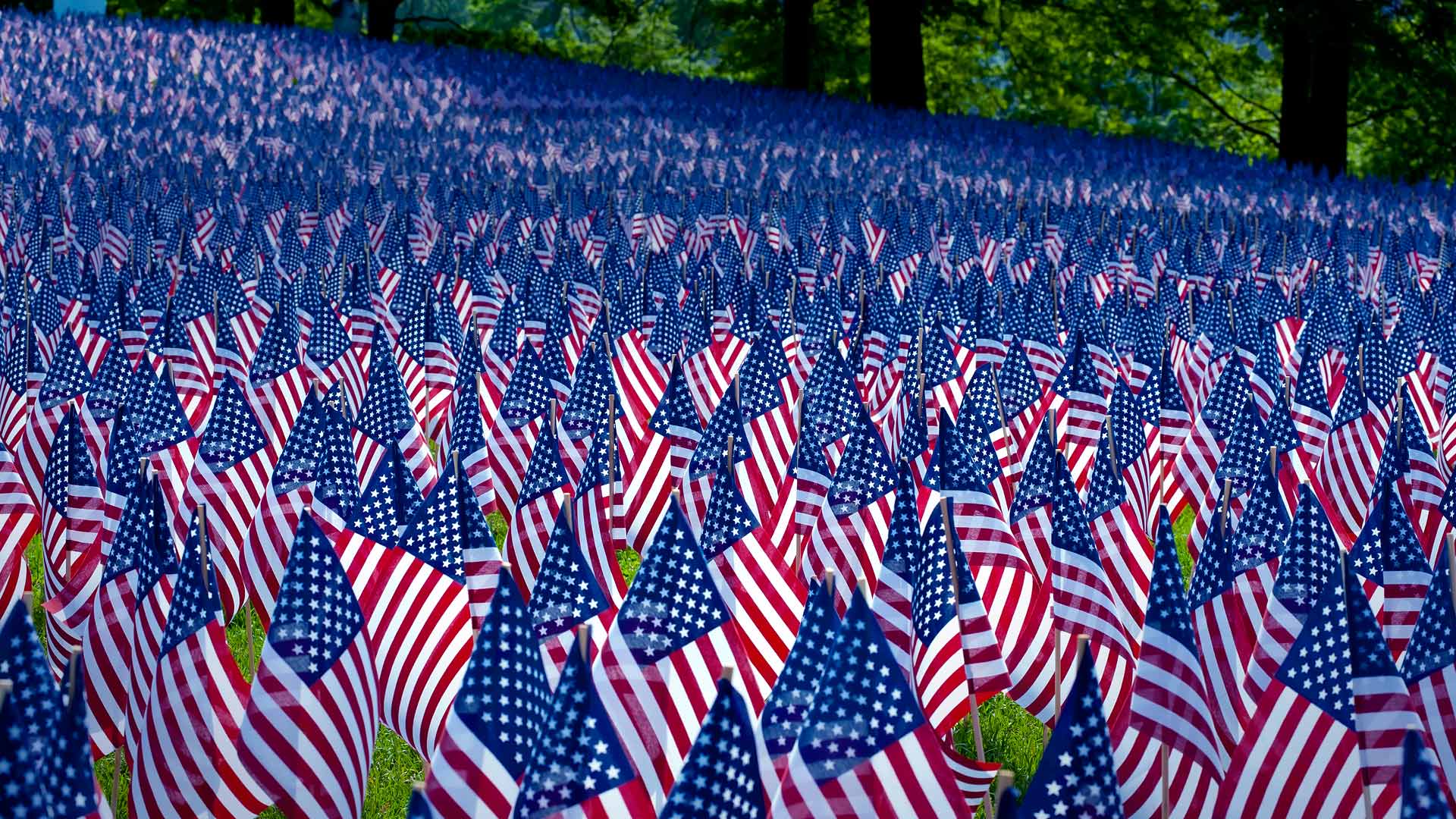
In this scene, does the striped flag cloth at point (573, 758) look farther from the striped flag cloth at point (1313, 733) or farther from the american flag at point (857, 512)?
the american flag at point (857, 512)

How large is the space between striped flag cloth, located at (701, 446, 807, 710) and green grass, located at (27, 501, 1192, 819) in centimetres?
61

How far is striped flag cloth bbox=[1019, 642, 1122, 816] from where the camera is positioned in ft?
14.8

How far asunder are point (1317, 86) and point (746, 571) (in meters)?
27.2

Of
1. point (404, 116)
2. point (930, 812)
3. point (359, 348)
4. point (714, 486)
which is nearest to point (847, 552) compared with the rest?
point (714, 486)

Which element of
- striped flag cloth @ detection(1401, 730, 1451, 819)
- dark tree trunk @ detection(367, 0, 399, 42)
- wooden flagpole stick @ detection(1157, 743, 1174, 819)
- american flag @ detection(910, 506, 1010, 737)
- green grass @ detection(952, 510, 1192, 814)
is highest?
dark tree trunk @ detection(367, 0, 399, 42)

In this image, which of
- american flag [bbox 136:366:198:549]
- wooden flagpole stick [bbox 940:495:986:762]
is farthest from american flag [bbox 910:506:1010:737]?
american flag [bbox 136:366:198:549]

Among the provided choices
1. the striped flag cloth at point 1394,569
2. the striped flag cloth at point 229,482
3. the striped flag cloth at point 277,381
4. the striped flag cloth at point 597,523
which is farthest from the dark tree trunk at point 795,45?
the striped flag cloth at point 1394,569

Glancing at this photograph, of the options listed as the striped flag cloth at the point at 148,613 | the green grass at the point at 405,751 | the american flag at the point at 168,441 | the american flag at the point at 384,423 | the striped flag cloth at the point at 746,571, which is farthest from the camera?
the american flag at the point at 384,423

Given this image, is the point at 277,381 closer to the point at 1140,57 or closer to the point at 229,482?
the point at 229,482

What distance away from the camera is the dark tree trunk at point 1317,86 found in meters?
28.5

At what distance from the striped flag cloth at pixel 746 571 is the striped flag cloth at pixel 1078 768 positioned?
242cm

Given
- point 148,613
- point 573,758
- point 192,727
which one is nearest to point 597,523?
point 148,613

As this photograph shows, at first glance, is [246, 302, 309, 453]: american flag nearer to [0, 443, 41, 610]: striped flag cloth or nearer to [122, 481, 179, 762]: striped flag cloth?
[0, 443, 41, 610]: striped flag cloth

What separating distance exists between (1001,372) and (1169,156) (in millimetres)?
17294
